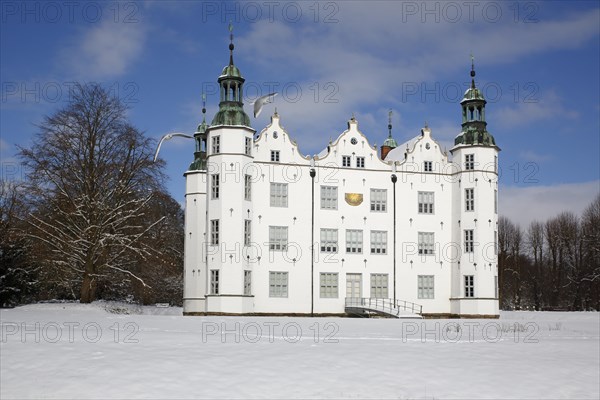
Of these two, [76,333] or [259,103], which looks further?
[259,103]

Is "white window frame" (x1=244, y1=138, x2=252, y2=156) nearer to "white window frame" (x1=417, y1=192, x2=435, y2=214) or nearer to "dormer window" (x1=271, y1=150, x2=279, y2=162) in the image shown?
"dormer window" (x1=271, y1=150, x2=279, y2=162)

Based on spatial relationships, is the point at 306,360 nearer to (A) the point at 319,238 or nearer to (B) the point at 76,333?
(B) the point at 76,333

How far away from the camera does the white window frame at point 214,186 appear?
41.1 metres

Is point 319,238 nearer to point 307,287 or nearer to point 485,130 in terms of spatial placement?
point 307,287

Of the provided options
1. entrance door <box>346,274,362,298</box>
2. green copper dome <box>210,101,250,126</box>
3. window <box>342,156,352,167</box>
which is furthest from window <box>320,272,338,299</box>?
green copper dome <box>210,101,250,126</box>

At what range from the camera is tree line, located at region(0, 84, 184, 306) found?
37.2 metres

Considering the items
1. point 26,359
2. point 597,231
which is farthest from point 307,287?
point 597,231

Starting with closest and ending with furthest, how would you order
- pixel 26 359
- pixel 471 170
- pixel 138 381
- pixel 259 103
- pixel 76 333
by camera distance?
pixel 138 381
pixel 26 359
pixel 76 333
pixel 259 103
pixel 471 170

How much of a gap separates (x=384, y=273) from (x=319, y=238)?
16.3 feet

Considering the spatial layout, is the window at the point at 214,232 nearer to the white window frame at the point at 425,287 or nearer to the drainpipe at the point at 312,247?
the drainpipe at the point at 312,247

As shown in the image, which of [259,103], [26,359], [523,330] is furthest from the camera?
[259,103]

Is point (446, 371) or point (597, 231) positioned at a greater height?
point (597, 231)

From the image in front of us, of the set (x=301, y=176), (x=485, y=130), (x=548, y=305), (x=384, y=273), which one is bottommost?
(x=548, y=305)

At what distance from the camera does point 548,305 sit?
7331 centimetres
